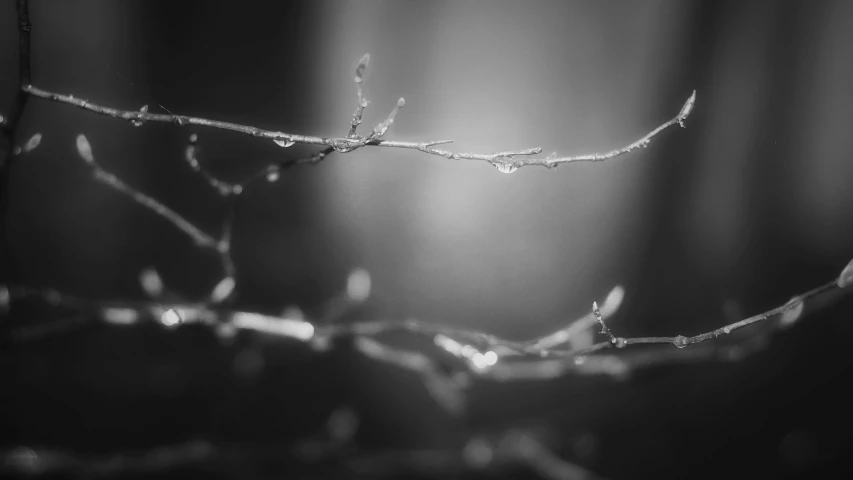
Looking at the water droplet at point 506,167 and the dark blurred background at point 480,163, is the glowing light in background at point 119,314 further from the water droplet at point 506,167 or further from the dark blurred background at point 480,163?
the water droplet at point 506,167

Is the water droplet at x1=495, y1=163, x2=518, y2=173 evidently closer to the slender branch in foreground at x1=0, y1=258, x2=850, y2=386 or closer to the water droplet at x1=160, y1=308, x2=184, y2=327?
the slender branch in foreground at x1=0, y1=258, x2=850, y2=386

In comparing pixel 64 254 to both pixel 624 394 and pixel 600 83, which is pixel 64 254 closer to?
pixel 600 83

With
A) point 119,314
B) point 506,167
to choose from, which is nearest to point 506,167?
point 506,167

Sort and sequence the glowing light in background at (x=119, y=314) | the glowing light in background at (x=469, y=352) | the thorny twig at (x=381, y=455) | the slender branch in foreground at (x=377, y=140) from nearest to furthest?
the slender branch in foreground at (x=377, y=140), the glowing light in background at (x=469, y=352), the glowing light in background at (x=119, y=314), the thorny twig at (x=381, y=455)

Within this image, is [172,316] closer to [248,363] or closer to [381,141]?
[248,363]

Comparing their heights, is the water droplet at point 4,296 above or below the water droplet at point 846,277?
above

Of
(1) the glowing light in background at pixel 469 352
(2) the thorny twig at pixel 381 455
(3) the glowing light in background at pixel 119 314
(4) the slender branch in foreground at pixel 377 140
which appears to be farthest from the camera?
(2) the thorny twig at pixel 381 455

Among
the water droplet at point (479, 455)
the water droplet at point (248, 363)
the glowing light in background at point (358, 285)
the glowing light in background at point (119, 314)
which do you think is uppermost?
the glowing light in background at point (358, 285)

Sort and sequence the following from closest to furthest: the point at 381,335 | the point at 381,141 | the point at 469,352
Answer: the point at 381,141
the point at 469,352
the point at 381,335

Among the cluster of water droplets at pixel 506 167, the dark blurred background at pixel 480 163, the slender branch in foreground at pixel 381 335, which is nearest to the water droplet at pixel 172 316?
the slender branch in foreground at pixel 381 335
